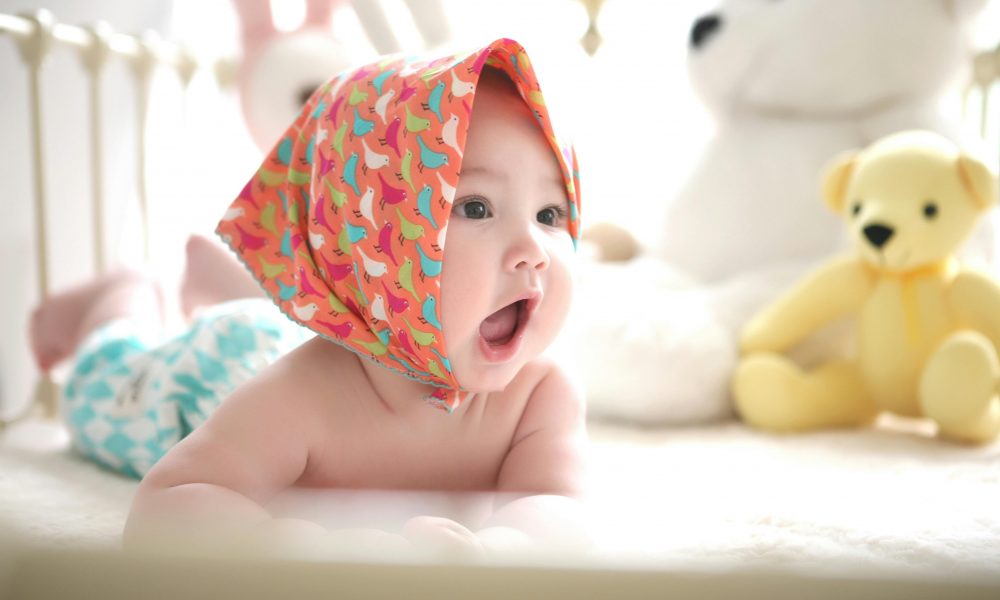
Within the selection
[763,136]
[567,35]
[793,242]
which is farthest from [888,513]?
[567,35]

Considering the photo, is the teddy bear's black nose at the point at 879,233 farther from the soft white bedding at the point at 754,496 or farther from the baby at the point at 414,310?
the baby at the point at 414,310

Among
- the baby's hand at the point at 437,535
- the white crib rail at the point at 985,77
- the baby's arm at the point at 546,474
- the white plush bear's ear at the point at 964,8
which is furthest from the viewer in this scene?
the white crib rail at the point at 985,77

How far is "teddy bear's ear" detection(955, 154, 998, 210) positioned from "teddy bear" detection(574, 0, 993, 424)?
0.18 meters

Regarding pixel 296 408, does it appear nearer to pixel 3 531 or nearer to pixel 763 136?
pixel 3 531

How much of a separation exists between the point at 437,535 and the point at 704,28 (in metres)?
1.22

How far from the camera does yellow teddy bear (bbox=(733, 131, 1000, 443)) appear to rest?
1.21 metres

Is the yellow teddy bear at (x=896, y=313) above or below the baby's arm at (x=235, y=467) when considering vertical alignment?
above

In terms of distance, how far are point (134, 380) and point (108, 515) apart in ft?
0.91

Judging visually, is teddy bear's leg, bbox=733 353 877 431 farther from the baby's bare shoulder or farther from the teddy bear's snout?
the baby's bare shoulder

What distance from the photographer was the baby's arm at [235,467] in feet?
2.28

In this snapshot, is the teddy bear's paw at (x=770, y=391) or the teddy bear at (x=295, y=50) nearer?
the teddy bear's paw at (x=770, y=391)

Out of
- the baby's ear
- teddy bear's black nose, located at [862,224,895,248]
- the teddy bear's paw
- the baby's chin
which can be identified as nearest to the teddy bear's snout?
teddy bear's black nose, located at [862,224,895,248]

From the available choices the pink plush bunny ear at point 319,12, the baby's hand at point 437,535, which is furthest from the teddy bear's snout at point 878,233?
the pink plush bunny ear at point 319,12

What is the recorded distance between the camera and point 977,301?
1261 millimetres
